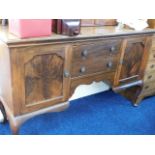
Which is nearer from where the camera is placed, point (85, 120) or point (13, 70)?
point (13, 70)

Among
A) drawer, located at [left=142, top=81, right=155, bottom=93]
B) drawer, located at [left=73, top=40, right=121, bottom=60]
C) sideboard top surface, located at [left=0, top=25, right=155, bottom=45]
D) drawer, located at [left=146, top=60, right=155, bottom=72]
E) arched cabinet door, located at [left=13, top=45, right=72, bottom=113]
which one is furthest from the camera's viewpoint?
drawer, located at [left=142, top=81, right=155, bottom=93]

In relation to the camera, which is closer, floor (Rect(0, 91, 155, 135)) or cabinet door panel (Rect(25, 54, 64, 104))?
cabinet door panel (Rect(25, 54, 64, 104))

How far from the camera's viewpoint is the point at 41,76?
1286 mm

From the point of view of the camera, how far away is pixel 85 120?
1.86m

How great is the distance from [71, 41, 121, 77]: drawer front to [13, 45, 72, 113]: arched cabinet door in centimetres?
7

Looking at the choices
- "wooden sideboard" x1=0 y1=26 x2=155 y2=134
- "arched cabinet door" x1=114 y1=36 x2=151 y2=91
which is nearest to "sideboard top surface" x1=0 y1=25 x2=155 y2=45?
"wooden sideboard" x1=0 y1=26 x2=155 y2=134

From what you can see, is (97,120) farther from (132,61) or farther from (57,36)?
(57,36)

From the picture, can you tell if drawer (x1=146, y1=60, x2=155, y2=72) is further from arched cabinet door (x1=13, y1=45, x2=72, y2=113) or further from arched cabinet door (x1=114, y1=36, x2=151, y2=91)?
arched cabinet door (x1=13, y1=45, x2=72, y2=113)

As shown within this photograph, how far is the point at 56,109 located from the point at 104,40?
1.93 feet

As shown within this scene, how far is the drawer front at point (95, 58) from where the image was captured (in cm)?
138

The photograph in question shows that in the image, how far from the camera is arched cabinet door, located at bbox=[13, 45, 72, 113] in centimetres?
118
